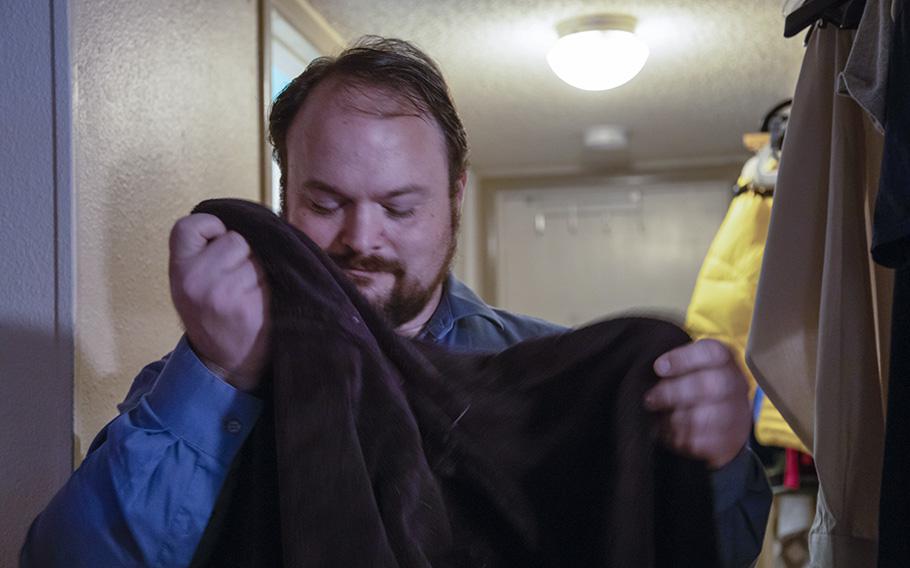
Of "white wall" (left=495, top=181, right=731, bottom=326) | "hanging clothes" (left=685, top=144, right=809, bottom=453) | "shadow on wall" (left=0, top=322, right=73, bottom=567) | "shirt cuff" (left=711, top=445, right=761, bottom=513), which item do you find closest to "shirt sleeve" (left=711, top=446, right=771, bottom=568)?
"shirt cuff" (left=711, top=445, right=761, bottom=513)

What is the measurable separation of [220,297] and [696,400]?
1.17 feet

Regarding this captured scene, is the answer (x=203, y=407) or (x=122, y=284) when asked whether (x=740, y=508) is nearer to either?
(x=203, y=407)

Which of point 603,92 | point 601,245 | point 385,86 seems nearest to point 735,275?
point 603,92

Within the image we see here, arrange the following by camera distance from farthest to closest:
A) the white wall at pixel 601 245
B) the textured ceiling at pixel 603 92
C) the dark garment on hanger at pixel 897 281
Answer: the white wall at pixel 601 245, the textured ceiling at pixel 603 92, the dark garment on hanger at pixel 897 281

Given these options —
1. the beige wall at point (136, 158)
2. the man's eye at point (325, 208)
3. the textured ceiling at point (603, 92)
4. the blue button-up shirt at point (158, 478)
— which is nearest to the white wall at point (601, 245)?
the textured ceiling at point (603, 92)

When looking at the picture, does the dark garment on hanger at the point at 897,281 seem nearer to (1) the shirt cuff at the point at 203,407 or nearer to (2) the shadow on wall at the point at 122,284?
(1) the shirt cuff at the point at 203,407

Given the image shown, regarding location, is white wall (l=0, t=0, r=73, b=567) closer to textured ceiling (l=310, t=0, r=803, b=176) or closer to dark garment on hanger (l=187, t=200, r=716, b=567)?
dark garment on hanger (l=187, t=200, r=716, b=567)

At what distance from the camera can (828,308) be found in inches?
41.6

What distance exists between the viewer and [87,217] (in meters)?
1.22

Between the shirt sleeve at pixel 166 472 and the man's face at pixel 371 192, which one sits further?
the man's face at pixel 371 192

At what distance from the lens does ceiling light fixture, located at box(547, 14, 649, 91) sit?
227 centimetres

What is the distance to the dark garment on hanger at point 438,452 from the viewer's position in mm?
582

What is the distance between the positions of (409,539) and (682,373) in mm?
235

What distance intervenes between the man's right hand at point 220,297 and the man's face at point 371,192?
0.24m
